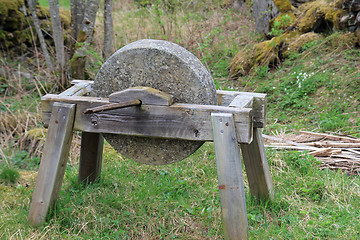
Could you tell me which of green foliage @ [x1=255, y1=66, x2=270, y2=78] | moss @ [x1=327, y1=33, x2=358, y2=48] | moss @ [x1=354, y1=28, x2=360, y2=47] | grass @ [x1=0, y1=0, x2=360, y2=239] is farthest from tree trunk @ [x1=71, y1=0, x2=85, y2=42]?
moss @ [x1=354, y1=28, x2=360, y2=47]

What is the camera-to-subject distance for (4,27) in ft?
24.4

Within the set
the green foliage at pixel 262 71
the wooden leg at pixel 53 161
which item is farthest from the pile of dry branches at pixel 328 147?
the wooden leg at pixel 53 161

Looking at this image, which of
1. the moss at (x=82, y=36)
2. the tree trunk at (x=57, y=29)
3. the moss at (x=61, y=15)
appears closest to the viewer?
the tree trunk at (x=57, y=29)

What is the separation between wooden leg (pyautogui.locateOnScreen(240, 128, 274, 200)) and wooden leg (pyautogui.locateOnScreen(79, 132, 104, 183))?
1.37 metres

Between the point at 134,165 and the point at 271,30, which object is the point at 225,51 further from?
the point at 134,165

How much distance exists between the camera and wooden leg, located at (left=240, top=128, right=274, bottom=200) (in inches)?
131

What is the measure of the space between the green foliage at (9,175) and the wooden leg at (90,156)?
0.86m

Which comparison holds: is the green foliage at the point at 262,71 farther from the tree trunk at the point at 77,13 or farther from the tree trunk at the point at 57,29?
the tree trunk at the point at 57,29

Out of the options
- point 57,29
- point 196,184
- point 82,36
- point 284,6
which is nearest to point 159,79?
point 196,184

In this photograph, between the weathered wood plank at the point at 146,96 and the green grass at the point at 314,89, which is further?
the green grass at the point at 314,89

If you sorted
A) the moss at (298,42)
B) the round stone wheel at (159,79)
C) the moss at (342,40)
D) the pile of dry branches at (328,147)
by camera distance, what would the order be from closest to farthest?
the round stone wheel at (159,79) < the pile of dry branches at (328,147) < the moss at (342,40) < the moss at (298,42)

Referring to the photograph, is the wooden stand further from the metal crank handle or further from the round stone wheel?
the round stone wheel

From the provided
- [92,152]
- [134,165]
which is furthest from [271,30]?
[92,152]

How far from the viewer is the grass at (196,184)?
3.20 m
